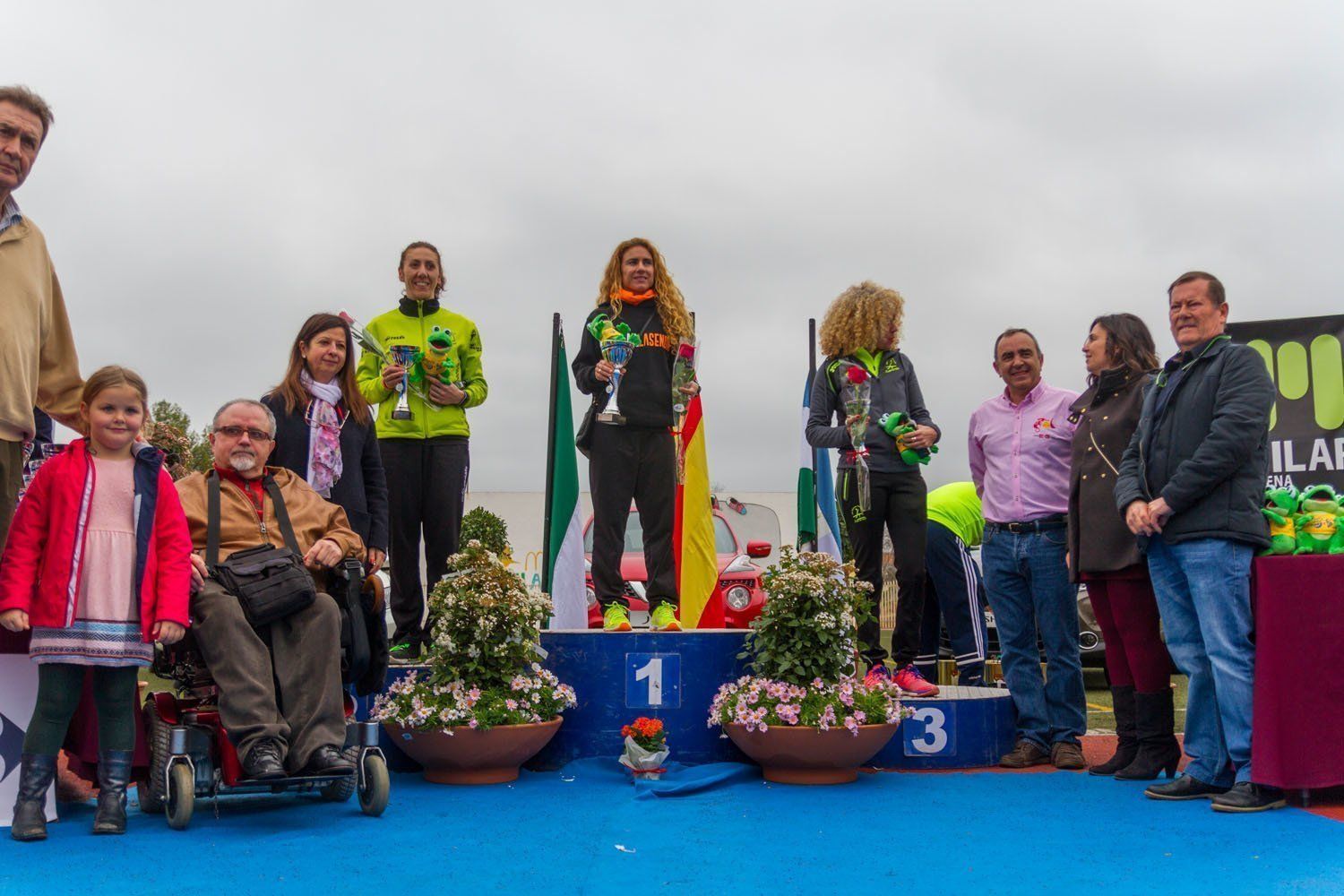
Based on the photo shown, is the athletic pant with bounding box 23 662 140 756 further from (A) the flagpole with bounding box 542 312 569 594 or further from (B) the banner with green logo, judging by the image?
(B) the banner with green logo

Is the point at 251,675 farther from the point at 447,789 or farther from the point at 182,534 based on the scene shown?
the point at 447,789

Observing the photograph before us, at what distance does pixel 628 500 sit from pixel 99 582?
A: 2449 millimetres

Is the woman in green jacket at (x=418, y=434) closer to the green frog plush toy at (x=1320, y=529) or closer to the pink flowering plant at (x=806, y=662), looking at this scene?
the pink flowering plant at (x=806, y=662)

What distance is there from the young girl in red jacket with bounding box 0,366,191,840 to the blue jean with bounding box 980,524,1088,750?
3.53 metres

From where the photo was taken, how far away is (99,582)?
3875 mm

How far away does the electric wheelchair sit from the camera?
390 centimetres

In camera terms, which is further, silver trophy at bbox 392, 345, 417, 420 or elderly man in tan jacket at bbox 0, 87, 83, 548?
silver trophy at bbox 392, 345, 417, 420

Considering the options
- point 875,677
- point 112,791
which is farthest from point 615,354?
point 112,791

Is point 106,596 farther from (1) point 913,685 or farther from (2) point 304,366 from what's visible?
(1) point 913,685

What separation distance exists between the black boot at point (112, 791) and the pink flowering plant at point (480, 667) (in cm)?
113

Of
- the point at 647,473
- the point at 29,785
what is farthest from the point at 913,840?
the point at 29,785

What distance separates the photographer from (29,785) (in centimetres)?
383

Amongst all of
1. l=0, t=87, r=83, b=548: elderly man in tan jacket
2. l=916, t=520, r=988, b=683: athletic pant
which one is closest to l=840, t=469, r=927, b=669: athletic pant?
l=916, t=520, r=988, b=683: athletic pant

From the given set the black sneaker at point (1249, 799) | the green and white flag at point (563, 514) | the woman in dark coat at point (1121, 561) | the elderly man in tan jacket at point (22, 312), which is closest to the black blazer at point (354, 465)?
the elderly man in tan jacket at point (22, 312)
